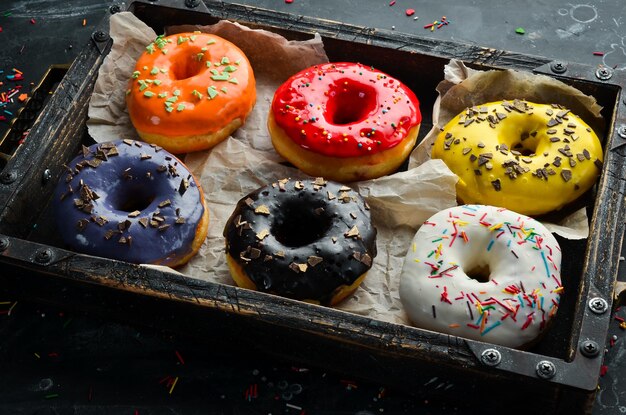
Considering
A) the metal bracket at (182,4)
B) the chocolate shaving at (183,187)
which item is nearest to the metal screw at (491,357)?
the chocolate shaving at (183,187)

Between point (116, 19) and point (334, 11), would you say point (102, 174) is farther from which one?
point (334, 11)

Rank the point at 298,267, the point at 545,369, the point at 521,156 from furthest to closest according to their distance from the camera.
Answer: the point at 521,156
the point at 298,267
the point at 545,369

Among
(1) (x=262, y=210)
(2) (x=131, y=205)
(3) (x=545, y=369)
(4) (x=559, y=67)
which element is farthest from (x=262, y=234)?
(4) (x=559, y=67)

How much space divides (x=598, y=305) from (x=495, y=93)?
0.86 m

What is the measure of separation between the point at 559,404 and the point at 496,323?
241 millimetres

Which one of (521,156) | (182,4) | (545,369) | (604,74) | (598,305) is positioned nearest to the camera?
(545,369)

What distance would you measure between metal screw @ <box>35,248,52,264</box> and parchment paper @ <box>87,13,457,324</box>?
0.40 m

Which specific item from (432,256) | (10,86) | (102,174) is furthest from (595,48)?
(10,86)

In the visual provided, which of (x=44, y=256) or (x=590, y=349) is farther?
(x=44, y=256)

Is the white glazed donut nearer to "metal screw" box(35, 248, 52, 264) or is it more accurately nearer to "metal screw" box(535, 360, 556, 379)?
"metal screw" box(535, 360, 556, 379)

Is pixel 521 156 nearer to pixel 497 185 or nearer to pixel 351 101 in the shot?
pixel 497 185

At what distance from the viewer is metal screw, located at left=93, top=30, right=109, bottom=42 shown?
294 cm

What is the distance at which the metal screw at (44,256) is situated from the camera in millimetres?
2402

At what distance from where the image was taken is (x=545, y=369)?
2.14m
